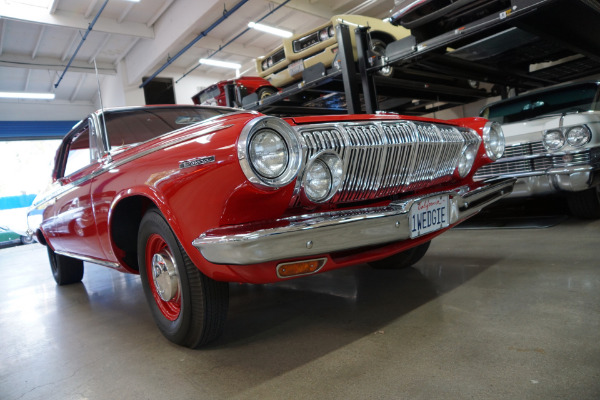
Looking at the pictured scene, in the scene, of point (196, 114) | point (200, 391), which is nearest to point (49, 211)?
point (196, 114)

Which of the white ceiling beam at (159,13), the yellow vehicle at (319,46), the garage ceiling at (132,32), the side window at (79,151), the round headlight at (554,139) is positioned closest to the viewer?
the side window at (79,151)

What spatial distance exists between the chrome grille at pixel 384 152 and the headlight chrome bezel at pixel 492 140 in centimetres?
34

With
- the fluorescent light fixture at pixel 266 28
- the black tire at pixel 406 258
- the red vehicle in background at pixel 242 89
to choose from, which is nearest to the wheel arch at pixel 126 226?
the black tire at pixel 406 258

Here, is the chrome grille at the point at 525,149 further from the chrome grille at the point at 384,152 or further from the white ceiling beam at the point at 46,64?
the white ceiling beam at the point at 46,64

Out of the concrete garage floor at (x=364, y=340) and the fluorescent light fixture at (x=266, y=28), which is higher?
the fluorescent light fixture at (x=266, y=28)

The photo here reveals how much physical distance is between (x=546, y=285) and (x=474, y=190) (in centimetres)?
65

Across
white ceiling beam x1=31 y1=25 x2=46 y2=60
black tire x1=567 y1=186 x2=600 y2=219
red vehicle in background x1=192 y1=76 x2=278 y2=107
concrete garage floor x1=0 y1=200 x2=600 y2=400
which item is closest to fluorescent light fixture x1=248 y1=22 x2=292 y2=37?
red vehicle in background x1=192 y1=76 x2=278 y2=107

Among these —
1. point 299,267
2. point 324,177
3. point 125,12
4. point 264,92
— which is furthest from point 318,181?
point 125,12

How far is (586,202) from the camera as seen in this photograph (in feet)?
12.6

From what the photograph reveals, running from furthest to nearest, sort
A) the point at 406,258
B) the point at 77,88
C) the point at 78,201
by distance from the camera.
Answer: the point at 77,88 < the point at 406,258 < the point at 78,201

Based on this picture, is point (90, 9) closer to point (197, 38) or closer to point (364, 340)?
point (197, 38)

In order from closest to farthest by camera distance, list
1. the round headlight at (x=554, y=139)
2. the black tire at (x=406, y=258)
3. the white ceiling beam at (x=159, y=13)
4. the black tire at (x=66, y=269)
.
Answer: the black tire at (x=406, y=258)
the round headlight at (x=554, y=139)
the black tire at (x=66, y=269)
the white ceiling beam at (x=159, y=13)

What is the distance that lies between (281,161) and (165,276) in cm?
91

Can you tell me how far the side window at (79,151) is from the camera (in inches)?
118
